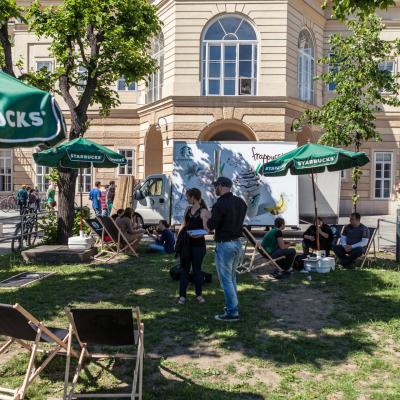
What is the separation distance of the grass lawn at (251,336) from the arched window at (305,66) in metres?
15.6

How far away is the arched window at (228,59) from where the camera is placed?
74.0ft

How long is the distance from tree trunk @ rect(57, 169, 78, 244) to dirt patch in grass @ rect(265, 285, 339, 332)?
21.4 feet

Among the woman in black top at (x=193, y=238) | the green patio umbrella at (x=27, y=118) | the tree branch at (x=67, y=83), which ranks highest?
the tree branch at (x=67, y=83)

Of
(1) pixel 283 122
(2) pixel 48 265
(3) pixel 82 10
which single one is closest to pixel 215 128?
(1) pixel 283 122

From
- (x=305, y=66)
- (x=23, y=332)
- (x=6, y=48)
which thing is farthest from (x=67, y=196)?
(x=305, y=66)

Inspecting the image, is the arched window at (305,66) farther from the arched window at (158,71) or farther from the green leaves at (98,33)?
the green leaves at (98,33)

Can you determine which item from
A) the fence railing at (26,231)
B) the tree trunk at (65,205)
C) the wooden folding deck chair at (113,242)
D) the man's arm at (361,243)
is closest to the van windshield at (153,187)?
the fence railing at (26,231)

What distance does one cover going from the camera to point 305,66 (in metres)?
24.4

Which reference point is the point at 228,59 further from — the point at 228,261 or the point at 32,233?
the point at 228,261

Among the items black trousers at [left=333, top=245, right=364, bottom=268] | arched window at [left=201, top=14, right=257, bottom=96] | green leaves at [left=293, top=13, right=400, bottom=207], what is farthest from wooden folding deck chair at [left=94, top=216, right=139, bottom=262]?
arched window at [left=201, top=14, right=257, bottom=96]

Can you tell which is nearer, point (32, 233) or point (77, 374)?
point (77, 374)

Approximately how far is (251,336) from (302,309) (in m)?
1.62

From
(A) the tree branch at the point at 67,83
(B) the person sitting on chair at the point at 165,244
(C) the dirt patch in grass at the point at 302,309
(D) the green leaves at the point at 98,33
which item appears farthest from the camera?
(A) the tree branch at the point at 67,83

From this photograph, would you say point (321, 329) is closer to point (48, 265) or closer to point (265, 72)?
point (48, 265)
